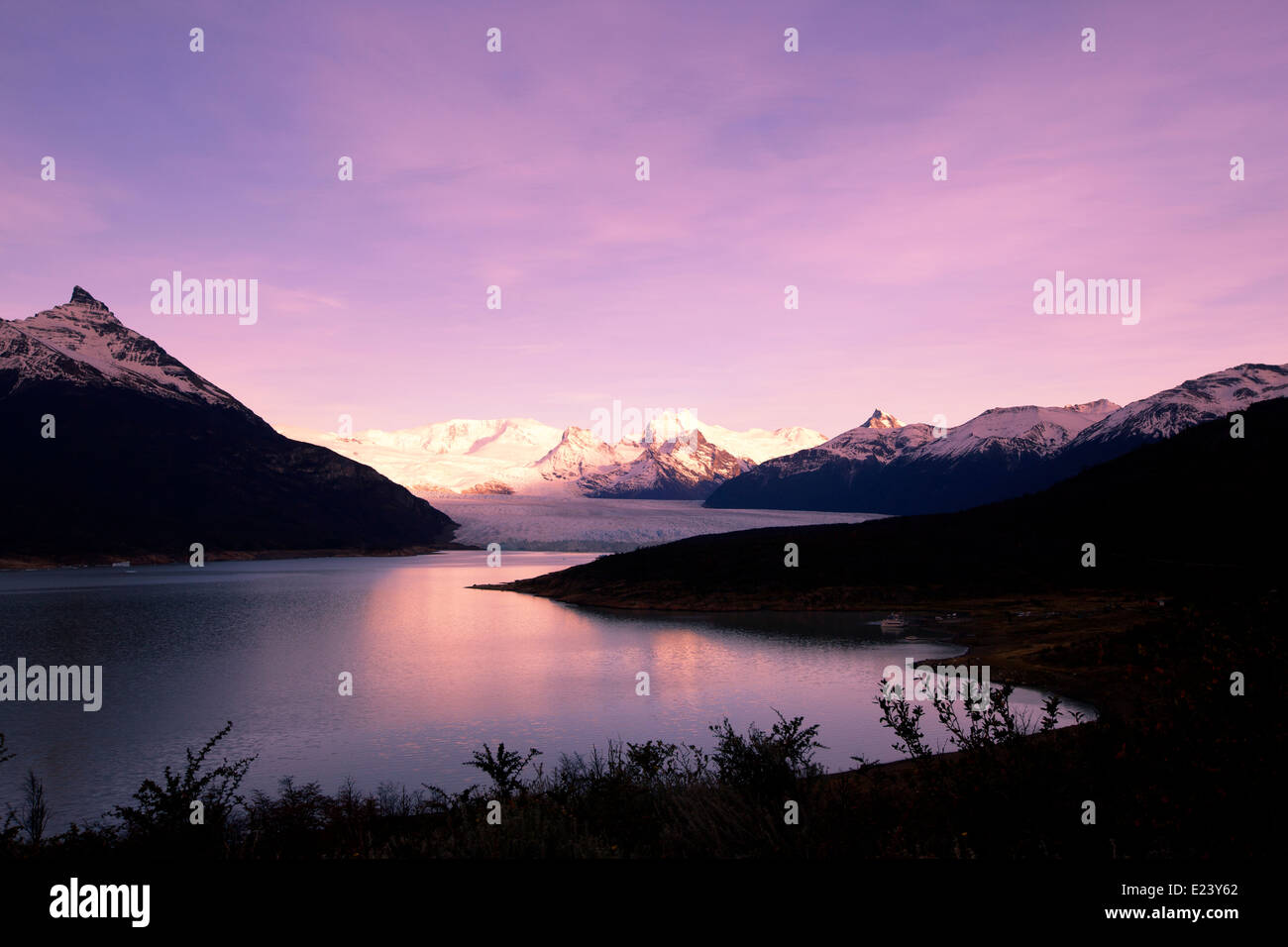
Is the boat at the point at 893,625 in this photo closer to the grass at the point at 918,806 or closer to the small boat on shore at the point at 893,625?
the small boat on shore at the point at 893,625

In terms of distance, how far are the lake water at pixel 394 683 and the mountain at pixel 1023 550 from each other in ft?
38.2

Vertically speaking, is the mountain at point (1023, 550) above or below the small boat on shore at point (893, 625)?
above

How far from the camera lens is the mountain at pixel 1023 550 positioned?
91.5 metres

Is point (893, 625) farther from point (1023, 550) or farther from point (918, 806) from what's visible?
point (918, 806)

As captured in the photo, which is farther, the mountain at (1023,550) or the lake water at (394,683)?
the mountain at (1023,550)

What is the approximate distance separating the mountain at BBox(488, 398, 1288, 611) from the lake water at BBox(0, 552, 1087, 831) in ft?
38.2

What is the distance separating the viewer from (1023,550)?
339ft

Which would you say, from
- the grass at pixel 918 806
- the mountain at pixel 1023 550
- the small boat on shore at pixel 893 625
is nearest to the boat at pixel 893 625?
the small boat on shore at pixel 893 625

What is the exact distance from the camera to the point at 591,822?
16.5m

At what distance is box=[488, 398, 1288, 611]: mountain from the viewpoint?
9150cm

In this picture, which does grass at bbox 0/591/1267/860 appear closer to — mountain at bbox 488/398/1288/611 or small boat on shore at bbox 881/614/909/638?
small boat on shore at bbox 881/614/909/638

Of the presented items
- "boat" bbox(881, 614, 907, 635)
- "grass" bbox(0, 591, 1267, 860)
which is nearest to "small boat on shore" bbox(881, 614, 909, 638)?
"boat" bbox(881, 614, 907, 635)
